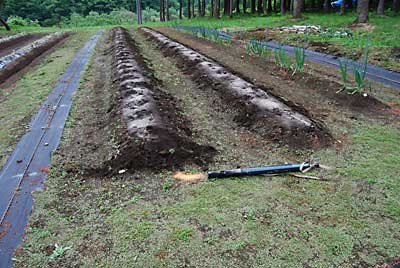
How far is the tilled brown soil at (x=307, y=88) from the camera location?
5.27 m

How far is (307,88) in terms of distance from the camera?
6.50 meters

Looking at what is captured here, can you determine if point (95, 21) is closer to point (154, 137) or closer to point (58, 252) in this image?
point (154, 137)

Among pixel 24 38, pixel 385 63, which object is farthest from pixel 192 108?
pixel 24 38

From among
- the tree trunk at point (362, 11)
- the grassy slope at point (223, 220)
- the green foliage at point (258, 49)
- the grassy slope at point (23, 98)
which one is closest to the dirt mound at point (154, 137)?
the grassy slope at point (223, 220)

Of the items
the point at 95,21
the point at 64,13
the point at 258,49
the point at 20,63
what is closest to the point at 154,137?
the point at 258,49

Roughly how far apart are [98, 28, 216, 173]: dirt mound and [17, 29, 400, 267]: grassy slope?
0.23m

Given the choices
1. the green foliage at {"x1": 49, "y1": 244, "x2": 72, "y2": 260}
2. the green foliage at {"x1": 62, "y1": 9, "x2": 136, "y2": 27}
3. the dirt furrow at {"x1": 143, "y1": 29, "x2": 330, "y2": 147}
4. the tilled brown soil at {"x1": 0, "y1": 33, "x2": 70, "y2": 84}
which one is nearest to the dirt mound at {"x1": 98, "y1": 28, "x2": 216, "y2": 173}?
the dirt furrow at {"x1": 143, "y1": 29, "x2": 330, "y2": 147}

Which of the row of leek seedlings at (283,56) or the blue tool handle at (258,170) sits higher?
the row of leek seedlings at (283,56)

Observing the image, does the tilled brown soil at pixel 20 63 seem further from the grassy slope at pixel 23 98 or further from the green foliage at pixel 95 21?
the green foliage at pixel 95 21

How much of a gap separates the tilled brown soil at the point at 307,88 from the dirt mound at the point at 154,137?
2.00 meters

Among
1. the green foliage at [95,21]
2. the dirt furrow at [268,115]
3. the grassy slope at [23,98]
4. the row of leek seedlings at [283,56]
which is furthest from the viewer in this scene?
the green foliage at [95,21]

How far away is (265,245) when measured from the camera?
97.4 inches

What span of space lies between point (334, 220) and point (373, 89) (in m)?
4.32

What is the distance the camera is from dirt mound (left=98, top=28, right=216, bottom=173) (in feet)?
11.9
